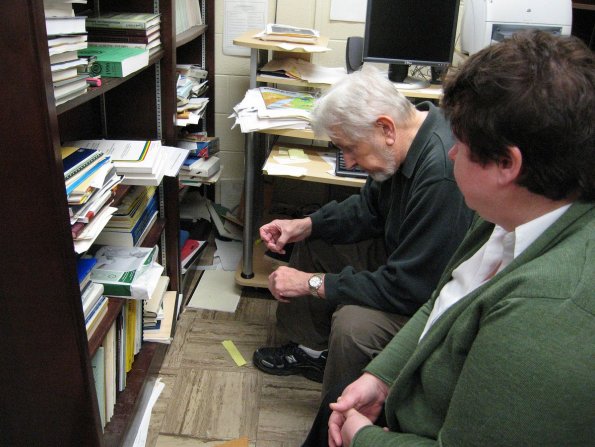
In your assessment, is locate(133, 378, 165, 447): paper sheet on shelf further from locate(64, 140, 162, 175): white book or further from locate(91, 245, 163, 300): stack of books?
locate(64, 140, 162, 175): white book

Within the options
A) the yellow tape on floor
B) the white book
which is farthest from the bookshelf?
the yellow tape on floor

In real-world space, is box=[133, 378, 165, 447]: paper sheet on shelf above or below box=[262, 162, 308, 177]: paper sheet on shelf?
below

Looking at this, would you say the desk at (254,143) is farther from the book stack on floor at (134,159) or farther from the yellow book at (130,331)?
the yellow book at (130,331)

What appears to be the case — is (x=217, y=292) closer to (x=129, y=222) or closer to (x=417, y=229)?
(x=129, y=222)

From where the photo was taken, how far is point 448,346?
85cm

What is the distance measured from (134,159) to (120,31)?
1.26 feet

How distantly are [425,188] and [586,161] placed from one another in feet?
2.05

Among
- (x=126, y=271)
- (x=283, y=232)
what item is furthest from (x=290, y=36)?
(x=126, y=271)

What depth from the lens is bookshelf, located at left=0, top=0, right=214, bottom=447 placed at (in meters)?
0.90

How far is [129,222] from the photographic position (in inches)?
62.9

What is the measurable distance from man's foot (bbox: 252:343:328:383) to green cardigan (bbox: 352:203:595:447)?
1.14m

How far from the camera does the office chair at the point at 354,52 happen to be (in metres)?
2.25

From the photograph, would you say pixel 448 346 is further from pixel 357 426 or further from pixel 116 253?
pixel 116 253

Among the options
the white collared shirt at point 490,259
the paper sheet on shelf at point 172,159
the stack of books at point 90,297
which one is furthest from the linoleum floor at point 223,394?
the white collared shirt at point 490,259
